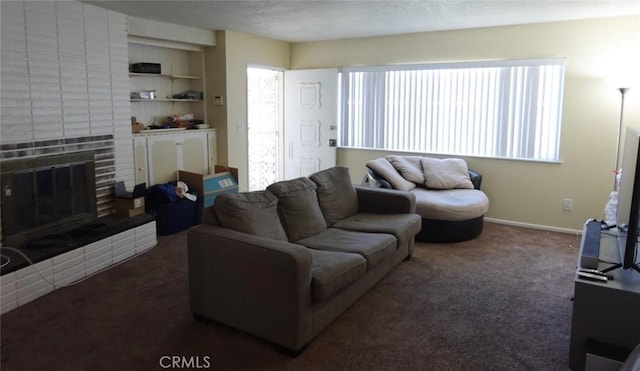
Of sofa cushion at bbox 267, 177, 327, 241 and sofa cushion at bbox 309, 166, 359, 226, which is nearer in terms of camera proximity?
sofa cushion at bbox 267, 177, 327, 241

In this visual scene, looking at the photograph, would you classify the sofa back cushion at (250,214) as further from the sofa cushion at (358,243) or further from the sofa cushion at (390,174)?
the sofa cushion at (390,174)

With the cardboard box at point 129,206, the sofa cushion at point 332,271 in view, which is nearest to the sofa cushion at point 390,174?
the sofa cushion at point 332,271

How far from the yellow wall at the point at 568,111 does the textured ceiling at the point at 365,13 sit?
205 mm

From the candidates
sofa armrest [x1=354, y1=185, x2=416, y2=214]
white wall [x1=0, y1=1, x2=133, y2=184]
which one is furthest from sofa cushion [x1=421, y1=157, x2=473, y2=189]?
white wall [x1=0, y1=1, x2=133, y2=184]

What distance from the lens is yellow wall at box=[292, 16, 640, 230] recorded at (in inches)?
188

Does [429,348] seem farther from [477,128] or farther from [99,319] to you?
[477,128]

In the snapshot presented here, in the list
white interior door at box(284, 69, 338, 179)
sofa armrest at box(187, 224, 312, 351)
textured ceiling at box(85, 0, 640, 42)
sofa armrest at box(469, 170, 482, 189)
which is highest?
textured ceiling at box(85, 0, 640, 42)

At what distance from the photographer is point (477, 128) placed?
5609mm

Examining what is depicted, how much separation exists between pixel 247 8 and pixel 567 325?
3.76 m

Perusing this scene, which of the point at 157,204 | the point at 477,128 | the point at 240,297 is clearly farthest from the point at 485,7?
the point at 157,204

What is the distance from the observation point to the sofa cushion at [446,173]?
529 centimetres

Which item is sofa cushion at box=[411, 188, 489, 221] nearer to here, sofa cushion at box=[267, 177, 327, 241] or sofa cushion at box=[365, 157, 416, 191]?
sofa cushion at box=[365, 157, 416, 191]

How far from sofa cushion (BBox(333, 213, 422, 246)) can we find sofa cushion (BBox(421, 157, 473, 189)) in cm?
131

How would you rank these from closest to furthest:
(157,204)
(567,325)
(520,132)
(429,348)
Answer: (429,348)
(567,325)
(157,204)
(520,132)
